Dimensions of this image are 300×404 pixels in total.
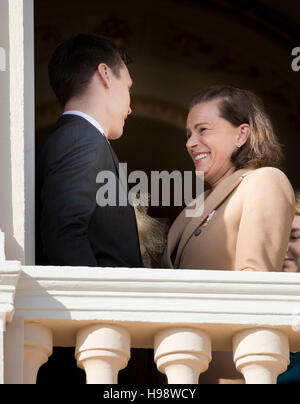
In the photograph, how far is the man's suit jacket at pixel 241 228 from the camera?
5102 millimetres

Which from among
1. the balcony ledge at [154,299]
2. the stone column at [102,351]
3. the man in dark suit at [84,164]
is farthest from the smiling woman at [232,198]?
the stone column at [102,351]

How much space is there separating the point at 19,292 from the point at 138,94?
387cm

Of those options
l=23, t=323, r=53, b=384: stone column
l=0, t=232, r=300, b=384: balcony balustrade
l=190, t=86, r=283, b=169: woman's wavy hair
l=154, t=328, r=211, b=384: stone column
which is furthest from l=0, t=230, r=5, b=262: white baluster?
l=190, t=86, r=283, b=169: woman's wavy hair

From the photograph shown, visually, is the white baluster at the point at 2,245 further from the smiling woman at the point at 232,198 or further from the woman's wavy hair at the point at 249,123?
the woman's wavy hair at the point at 249,123

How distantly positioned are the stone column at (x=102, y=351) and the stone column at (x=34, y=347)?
94mm

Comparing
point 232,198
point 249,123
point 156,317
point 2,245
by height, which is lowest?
point 156,317

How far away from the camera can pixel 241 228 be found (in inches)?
204

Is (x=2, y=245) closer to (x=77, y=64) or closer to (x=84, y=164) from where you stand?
(x=84, y=164)

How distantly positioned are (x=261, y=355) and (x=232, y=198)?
1.09m

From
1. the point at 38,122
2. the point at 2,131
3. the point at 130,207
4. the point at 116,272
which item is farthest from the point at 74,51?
the point at 38,122

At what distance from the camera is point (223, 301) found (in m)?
4.44

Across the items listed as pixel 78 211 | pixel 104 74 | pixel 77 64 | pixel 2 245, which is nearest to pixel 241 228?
pixel 78 211

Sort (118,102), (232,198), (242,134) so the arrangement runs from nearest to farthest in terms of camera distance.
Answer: (232,198), (118,102), (242,134)
